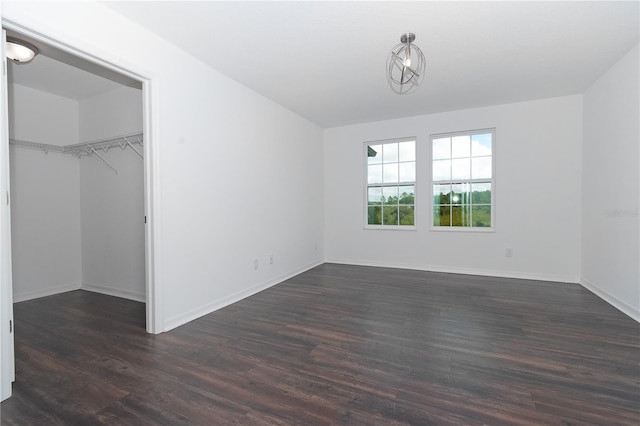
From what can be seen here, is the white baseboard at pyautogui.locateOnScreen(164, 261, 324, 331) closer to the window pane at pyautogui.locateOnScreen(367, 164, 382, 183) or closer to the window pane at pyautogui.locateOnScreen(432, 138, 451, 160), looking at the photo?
the window pane at pyautogui.locateOnScreen(367, 164, 382, 183)

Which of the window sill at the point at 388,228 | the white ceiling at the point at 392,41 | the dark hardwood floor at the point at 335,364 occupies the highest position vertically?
the white ceiling at the point at 392,41

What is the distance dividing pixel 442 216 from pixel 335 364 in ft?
11.8

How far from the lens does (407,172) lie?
513cm

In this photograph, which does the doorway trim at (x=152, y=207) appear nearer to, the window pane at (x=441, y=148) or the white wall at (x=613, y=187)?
the window pane at (x=441, y=148)

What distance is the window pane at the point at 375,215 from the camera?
5.38 m

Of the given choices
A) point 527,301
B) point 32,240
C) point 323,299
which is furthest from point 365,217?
point 32,240

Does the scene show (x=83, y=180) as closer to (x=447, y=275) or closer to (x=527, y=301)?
(x=447, y=275)

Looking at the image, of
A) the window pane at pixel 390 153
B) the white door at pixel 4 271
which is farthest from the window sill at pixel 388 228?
the white door at pixel 4 271

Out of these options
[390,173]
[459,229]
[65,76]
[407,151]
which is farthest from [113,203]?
[459,229]

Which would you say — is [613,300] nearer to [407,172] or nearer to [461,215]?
[461,215]

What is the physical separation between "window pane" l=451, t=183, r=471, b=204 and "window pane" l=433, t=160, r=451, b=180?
0.19 meters

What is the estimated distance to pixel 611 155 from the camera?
3.25m

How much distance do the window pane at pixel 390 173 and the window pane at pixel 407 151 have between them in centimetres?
18

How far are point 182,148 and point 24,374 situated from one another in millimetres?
1964
